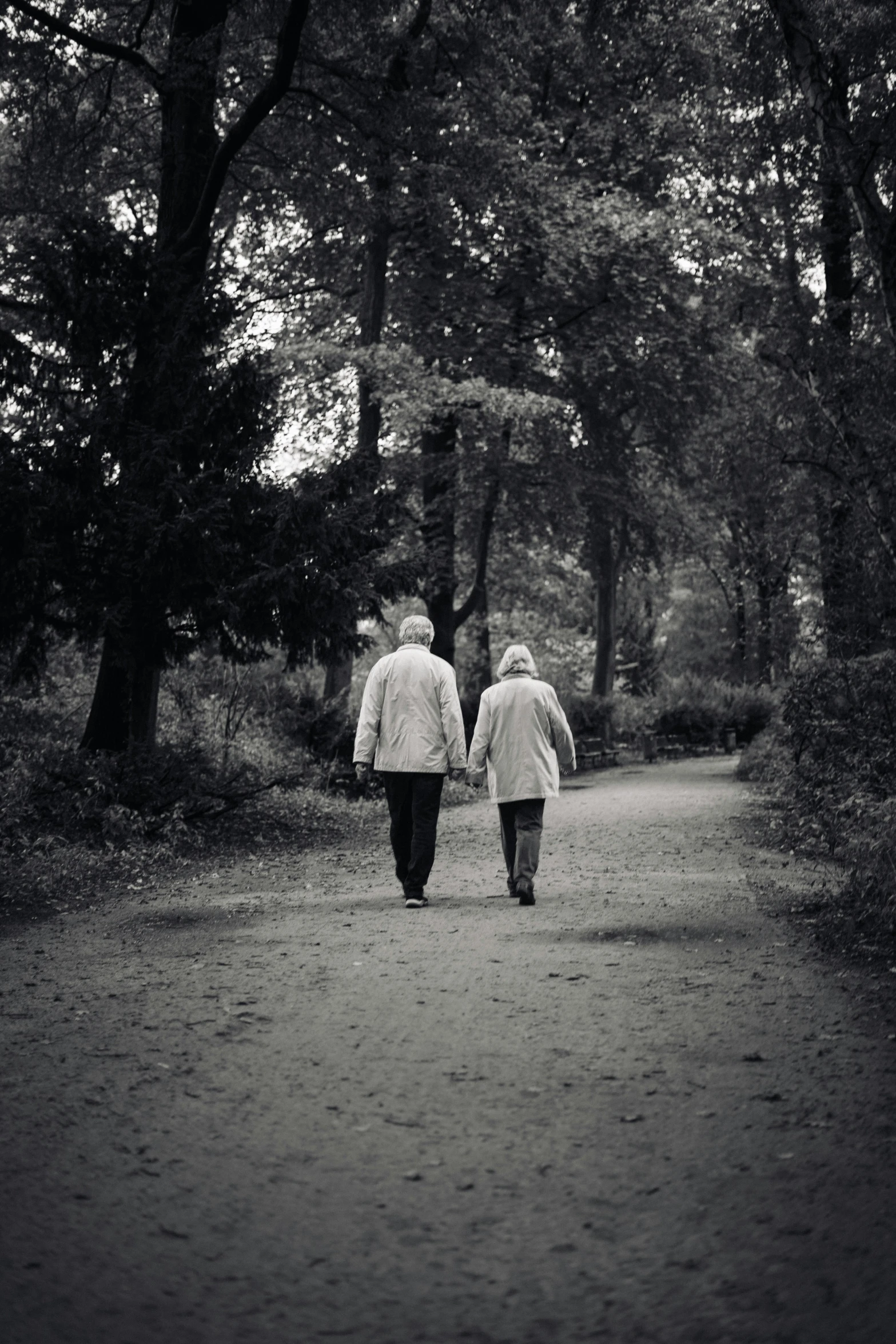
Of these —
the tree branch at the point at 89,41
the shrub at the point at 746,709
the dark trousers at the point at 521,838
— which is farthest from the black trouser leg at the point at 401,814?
the shrub at the point at 746,709

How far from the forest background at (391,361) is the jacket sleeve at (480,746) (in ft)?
9.35

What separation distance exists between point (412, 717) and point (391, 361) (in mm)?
13026

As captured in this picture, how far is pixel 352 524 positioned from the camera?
1372cm

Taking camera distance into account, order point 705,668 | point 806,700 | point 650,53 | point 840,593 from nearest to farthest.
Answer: point 806,700, point 840,593, point 650,53, point 705,668

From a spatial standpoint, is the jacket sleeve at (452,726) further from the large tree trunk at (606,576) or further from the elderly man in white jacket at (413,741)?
the large tree trunk at (606,576)

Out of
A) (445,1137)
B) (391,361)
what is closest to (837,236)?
(391,361)

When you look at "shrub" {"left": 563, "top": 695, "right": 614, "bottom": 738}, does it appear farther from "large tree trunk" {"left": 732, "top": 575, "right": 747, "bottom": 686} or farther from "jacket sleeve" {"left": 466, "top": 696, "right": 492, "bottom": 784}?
"large tree trunk" {"left": 732, "top": 575, "right": 747, "bottom": 686}

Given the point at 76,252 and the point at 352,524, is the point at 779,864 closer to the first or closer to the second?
the point at 352,524

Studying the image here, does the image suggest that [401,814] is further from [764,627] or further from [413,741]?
[764,627]

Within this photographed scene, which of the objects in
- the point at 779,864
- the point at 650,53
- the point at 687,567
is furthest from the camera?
the point at 687,567

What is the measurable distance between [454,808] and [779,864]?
28.4 feet

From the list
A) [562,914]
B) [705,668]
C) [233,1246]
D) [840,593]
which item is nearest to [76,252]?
[562,914]

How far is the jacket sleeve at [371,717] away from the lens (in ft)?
32.9

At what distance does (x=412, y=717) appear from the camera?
32.3 ft
